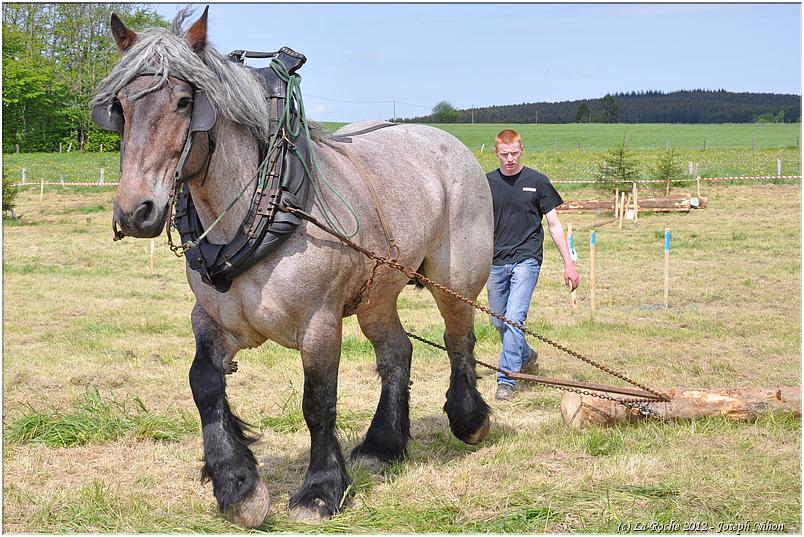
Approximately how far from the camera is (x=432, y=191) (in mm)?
5418

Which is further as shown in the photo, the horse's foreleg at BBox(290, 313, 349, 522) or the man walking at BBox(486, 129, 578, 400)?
the man walking at BBox(486, 129, 578, 400)

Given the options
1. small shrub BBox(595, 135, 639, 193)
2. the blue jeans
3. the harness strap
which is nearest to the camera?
the harness strap

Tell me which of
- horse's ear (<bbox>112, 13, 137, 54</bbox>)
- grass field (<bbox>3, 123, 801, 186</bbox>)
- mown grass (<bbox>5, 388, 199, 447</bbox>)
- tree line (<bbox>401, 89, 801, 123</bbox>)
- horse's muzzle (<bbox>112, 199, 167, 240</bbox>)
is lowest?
mown grass (<bbox>5, 388, 199, 447</bbox>)

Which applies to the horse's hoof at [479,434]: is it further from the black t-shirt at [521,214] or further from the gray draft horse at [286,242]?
the black t-shirt at [521,214]

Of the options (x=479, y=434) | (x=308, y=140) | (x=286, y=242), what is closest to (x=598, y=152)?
(x=479, y=434)

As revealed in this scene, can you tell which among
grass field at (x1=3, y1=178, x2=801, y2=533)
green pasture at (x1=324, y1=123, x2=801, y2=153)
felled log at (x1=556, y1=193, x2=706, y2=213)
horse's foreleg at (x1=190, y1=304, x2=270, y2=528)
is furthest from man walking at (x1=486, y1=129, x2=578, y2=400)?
green pasture at (x1=324, y1=123, x2=801, y2=153)

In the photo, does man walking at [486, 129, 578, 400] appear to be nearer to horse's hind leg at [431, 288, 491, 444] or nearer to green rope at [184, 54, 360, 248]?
horse's hind leg at [431, 288, 491, 444]

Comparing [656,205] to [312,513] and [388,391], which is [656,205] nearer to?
[388,391]

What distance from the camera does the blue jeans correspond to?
23.8 ft

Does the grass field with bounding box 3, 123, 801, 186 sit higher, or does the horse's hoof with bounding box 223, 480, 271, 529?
the grass field with bounding box 3, 123, 801, 186

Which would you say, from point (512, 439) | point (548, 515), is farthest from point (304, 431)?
point (548, 515)

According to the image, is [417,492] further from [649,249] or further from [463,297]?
[649,249]

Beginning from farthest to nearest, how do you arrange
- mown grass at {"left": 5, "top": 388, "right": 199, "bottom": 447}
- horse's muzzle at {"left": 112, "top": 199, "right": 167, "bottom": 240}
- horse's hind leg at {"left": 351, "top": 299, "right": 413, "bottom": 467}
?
1. mown grass at {"left": 5, "top": 388, "right": 199, "bottom": 447}
2. horse's hind leg at {"left": 351, "top": 299, "right": 413, "bottom": 467}
3. horse's muzzle at {"left": 112, "top": 199, "right": 167, "bottom": 240}

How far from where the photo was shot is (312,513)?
4.39m
